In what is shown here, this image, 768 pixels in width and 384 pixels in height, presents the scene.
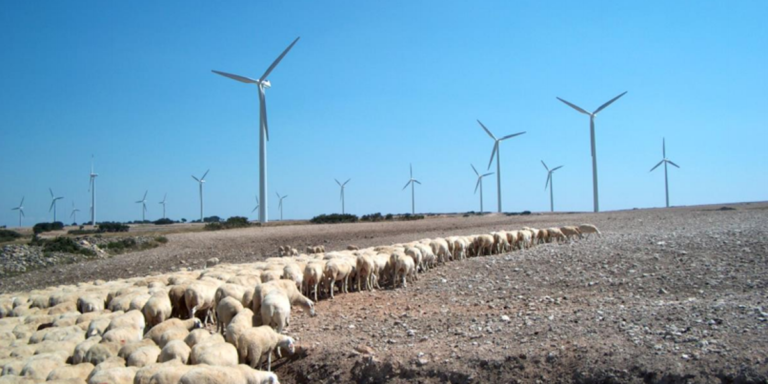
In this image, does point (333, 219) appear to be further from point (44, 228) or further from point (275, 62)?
point (44, 228)

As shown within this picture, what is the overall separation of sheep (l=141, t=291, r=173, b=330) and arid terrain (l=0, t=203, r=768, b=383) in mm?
2556

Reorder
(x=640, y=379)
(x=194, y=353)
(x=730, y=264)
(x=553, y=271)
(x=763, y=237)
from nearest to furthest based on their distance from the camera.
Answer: (x=640, y=379) < (x=194, y=353) < (x=730, y=264) < (x=553, y=271) < (x=763, y=237)

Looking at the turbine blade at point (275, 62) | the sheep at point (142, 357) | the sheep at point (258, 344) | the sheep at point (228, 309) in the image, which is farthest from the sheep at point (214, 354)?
the turbine blade at point (275, 62)

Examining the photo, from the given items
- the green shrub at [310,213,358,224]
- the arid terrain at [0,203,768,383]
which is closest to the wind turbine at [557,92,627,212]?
the green shrub at [310,213,358,224]

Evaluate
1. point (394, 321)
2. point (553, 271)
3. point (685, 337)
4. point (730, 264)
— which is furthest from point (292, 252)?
point (685, 337)

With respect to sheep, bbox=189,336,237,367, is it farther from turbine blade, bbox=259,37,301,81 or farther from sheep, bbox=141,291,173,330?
turbine blade, bbox=259,37,301,81

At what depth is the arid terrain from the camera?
7995mm

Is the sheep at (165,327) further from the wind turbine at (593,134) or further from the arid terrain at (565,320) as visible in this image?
the wind turbine at (593,134)

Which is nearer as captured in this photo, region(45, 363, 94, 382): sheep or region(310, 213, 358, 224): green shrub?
region(45, 363, 94, 382): sheep

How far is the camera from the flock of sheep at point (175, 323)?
8.00 metres

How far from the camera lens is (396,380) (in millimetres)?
8688

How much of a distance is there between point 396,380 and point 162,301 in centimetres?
550

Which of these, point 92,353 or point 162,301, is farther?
point 162,301

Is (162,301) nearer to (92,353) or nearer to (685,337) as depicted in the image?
(92,353)
